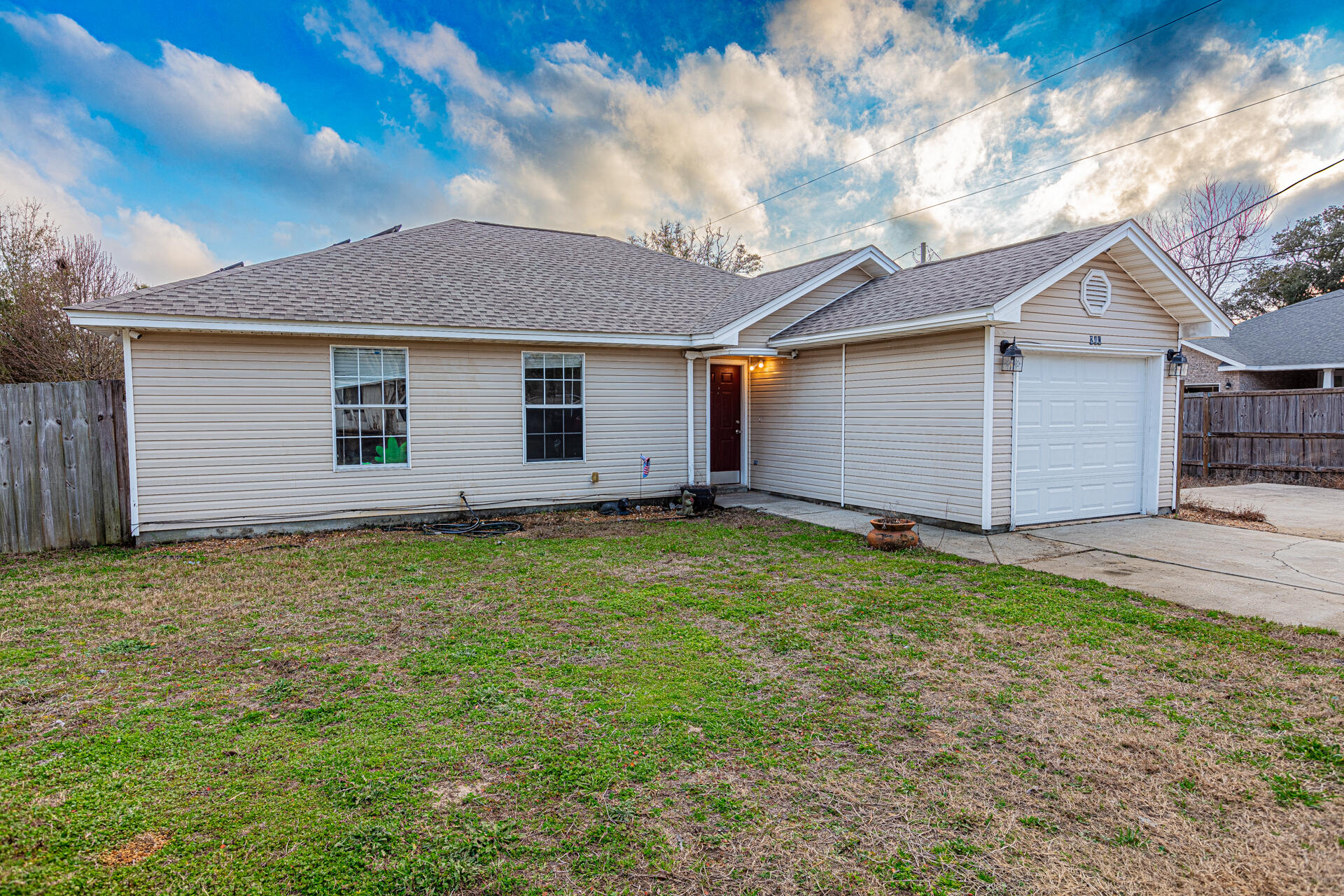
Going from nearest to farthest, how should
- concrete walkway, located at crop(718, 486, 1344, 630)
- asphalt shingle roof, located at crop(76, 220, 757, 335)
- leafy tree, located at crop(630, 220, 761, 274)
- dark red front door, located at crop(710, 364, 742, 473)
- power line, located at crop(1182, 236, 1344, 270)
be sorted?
concrete walkway, located at crop(718, 486, 1344, 630)
asphalt shingle roof, located at crop(76, 220, 757, 335)
dark red front door, located at crop(710, 364, 742, 473)
power line, located at crop(1182, 236, 1344, 270)
leafy tree, located at crop(630, 220, 761, 274)

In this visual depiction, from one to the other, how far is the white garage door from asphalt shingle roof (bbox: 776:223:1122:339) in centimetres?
116

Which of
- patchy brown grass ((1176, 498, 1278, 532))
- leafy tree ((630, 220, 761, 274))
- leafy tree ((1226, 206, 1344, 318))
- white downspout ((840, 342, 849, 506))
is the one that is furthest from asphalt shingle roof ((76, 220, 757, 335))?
leafy tree ((1226, 206, 1344, 318))

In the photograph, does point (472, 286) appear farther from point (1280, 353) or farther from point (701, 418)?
point (1280, 353)

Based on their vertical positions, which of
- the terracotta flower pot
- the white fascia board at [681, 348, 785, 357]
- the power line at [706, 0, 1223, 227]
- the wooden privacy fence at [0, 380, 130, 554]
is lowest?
the terracotta flower pot

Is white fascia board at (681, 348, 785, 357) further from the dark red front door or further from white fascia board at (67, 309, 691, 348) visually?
the dark red front door

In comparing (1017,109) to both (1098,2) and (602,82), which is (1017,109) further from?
(602,82)

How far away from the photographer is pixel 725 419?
477 inches

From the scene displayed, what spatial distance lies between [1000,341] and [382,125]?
14.6 metres

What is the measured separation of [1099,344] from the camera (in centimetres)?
874

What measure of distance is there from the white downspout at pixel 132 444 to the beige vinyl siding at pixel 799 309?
27.5ft

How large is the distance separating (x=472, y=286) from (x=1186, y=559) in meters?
10.2

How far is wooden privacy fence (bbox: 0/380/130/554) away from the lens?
24.2 ft

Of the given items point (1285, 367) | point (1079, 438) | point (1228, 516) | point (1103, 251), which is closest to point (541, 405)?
point (1079, 438)

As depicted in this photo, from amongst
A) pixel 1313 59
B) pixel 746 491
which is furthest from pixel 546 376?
pixel 1313 59
